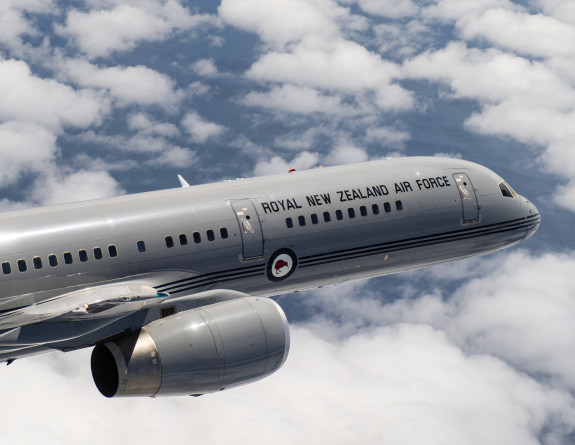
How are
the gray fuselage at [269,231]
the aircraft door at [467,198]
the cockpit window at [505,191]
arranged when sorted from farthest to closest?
1. the cockpit window at [505,191]
2. the aircraft door at [467,198]
3. the gray fuselage at [269,231]

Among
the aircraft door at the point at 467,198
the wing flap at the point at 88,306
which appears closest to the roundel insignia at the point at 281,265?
the wing flap at the point at 88,306

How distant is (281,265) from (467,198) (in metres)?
9.75

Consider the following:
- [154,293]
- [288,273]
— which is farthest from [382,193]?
[154,293]

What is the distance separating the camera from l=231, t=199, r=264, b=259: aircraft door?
3353 centimetres

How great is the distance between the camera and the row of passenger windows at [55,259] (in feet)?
99.5

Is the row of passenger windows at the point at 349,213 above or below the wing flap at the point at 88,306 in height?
above

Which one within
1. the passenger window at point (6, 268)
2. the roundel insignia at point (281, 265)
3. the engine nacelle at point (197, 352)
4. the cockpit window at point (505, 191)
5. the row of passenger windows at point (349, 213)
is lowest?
the engine nacelle at point (197, 352)

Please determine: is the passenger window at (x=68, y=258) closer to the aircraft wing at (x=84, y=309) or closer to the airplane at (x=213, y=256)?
the airplane at (x=213, y=256)

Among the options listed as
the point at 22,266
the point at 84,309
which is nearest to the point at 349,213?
the point at 84,309

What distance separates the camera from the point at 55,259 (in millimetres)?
30891

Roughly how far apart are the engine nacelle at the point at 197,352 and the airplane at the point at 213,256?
0.15 feet

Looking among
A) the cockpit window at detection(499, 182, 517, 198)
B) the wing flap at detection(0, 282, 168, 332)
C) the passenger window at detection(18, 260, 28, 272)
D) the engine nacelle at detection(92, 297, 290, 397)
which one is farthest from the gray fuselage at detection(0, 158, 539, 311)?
the engine nacelle at detection(92, 297, 290, 397)

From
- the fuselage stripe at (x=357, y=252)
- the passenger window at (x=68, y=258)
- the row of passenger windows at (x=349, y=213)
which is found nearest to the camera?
the passenger window at (x=68, y=258)

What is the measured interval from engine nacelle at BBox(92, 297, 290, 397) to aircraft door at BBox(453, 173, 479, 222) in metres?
11.7
